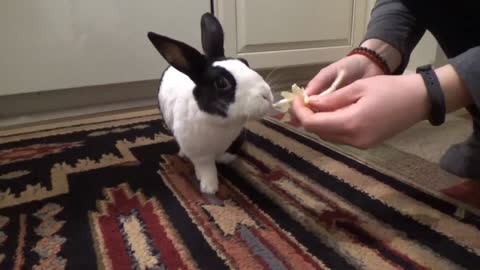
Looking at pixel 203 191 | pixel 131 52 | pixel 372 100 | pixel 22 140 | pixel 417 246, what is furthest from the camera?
pixel 131 52

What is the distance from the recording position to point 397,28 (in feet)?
2.24

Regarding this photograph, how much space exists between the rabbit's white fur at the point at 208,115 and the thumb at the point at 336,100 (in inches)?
5.4

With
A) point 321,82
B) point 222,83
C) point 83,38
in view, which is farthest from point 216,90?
point 83,38

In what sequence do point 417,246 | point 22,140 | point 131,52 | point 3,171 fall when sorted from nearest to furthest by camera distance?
point 417,246 → point 3,171 → point 22,140 → point 131,52

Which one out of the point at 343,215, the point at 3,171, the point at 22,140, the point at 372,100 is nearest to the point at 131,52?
the point at 22,140

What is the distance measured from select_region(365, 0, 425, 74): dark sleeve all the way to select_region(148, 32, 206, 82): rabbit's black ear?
31 centimetres

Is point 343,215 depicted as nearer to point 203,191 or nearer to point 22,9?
point 203,191

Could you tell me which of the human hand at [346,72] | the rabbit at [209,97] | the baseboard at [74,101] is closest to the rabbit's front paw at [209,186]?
the rabbit at [209,97]

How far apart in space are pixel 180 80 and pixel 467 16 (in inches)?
19.7

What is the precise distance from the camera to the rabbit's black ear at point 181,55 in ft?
1.96

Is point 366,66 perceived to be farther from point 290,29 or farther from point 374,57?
→ point 290,29

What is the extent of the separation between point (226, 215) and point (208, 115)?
0.56 feet

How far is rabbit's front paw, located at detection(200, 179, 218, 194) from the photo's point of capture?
2.34 ft

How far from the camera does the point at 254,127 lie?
1.10 m
